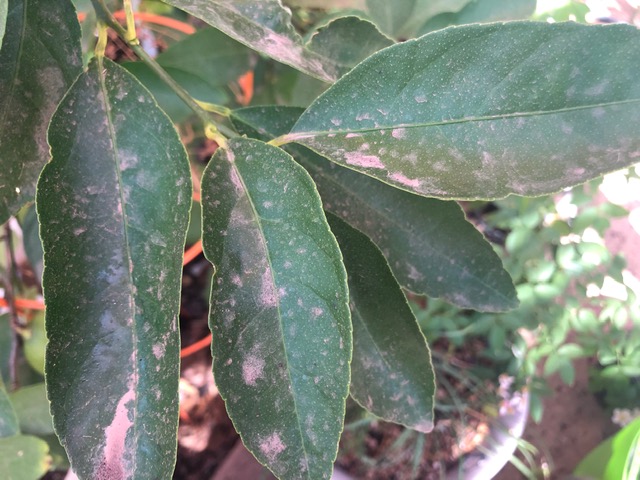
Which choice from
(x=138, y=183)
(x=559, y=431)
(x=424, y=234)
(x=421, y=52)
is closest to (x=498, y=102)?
(x=421, y=52)

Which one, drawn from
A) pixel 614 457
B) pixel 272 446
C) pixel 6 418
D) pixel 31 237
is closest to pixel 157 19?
pixel 31 237

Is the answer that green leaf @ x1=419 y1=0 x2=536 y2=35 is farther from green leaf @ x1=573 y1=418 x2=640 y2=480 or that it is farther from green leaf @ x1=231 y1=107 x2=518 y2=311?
green leaf @ x1=573 y1=418 x2=640 y2=480

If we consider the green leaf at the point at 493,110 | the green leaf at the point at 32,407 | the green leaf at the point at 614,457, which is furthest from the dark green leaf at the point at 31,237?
the green leaf at the point at 614,457

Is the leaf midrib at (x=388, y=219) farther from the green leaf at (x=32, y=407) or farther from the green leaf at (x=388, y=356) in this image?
the green leaf at (x=32, y=407)

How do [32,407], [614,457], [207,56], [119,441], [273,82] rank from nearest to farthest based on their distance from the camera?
[119,441], [32,407], [207,56], [273,82], [614,457]

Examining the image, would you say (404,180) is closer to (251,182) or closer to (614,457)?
(251,182)

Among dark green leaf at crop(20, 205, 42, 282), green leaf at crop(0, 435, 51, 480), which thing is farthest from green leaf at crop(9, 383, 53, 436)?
dark green leaf at crop(20, 205, 42, 282)
